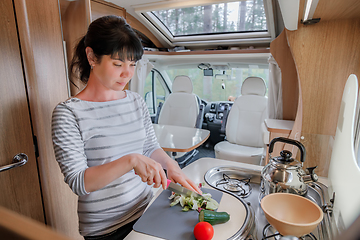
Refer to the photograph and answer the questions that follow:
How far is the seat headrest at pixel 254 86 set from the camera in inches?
124

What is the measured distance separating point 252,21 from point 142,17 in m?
1.56

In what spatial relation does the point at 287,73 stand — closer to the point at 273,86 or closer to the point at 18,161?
the point at 273,86

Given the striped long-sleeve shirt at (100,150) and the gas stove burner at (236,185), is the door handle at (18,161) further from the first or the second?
the gas stove burner at (236,185)

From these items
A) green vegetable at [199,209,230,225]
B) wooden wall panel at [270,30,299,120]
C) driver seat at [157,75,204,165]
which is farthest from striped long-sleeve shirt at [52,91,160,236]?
driver seat at [157,75,204,165]

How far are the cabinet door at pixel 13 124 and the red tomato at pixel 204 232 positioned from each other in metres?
1.04

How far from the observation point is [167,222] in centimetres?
87

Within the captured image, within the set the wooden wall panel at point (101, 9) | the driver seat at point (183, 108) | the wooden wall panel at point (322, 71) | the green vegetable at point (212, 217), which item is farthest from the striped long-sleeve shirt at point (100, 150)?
the driver seat at point (183, 108)

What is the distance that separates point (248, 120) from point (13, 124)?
2781mm

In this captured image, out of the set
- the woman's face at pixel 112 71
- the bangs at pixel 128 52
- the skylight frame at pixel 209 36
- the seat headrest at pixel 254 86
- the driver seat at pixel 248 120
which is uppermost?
the skylight frame at pixel 209 36

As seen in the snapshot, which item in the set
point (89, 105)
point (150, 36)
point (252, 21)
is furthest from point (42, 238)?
point (150, 36)

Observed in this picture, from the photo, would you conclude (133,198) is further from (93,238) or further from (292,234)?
(292,234)

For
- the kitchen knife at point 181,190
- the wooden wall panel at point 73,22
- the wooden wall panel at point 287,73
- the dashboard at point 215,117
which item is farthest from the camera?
the dashboard at point 215,117

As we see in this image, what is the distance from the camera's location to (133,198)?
100 cm

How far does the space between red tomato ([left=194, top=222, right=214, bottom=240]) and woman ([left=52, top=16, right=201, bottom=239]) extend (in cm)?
20
